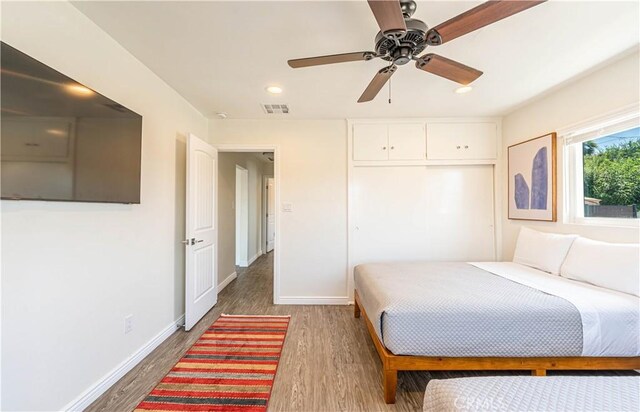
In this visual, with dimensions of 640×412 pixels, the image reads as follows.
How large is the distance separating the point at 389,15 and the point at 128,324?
2630mm

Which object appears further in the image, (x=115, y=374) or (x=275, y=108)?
(x=275, y=108)

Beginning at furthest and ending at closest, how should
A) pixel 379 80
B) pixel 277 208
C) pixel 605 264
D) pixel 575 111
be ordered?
pixel 277 208 < pixel 575 111 < pixel 605 264 < pixel 379 80

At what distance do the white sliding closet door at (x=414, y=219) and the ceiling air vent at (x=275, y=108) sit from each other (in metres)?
1.14

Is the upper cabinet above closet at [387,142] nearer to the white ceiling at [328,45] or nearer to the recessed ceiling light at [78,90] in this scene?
the white ceiling at [328,45]

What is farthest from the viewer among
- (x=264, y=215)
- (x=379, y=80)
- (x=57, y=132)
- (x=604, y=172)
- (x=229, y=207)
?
(x=264, y=215)

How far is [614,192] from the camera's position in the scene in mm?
2291

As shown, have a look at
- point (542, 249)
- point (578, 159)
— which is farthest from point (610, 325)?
point (578, 159)

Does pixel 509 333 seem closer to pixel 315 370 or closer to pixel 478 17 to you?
pixel 315 370

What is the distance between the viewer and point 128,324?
2.04 metres

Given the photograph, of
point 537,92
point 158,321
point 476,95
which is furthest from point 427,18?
point 158,321

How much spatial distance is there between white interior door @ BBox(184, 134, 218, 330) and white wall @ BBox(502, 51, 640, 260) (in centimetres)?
365

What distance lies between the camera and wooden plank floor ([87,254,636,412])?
173 centimetres

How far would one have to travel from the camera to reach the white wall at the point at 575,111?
81.6 inches

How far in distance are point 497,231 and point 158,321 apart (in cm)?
395
